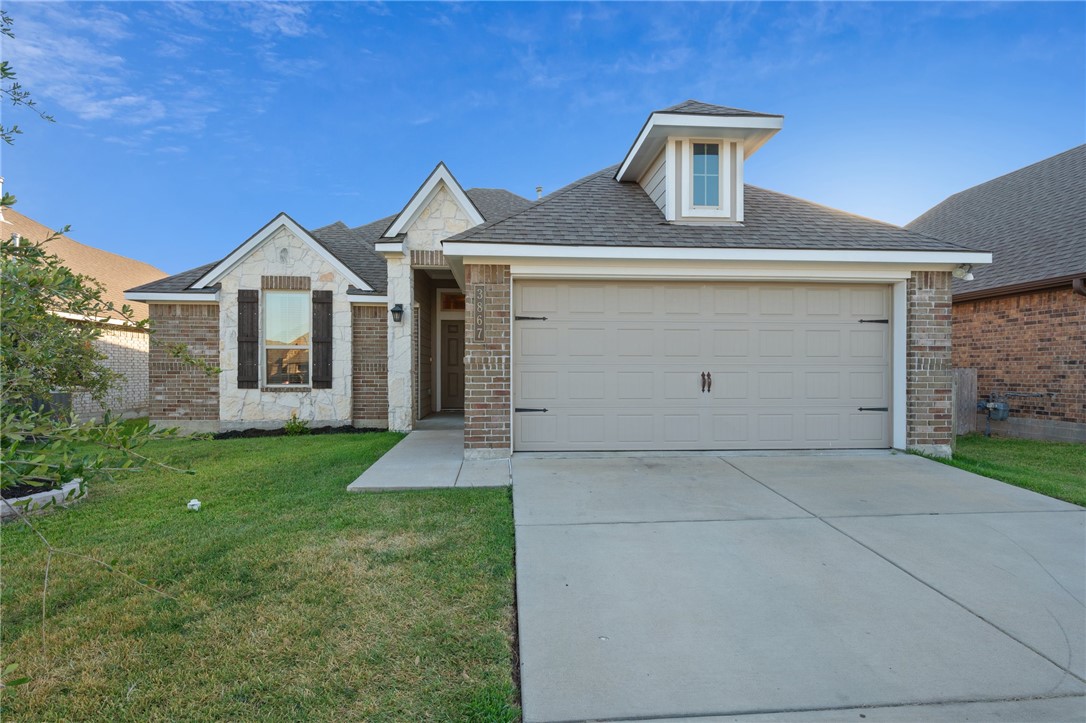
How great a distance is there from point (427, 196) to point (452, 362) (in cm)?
448

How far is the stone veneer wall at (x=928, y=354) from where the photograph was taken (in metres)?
7.06

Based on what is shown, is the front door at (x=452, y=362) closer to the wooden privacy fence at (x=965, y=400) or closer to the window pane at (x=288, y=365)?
the window pane at (x=288, y=365)

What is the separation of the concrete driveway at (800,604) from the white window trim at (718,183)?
13.6ft

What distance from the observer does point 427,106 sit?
14.8 metres

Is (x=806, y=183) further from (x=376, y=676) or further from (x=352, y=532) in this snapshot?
Result: (x=376, y=676)

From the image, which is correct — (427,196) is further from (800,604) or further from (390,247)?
(800,604)

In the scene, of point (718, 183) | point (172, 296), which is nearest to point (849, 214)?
point (718, 183)

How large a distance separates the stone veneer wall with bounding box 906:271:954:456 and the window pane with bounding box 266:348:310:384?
10941 millimetres

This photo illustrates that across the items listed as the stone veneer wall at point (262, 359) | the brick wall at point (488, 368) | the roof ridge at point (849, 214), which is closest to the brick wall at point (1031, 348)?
the roof ridge at point (849, 214)

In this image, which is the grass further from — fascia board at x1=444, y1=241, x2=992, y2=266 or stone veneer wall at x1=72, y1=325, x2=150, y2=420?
stone veneer wall at x1=72, y1=325, x2=150, y2=420

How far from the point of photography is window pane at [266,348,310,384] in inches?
425

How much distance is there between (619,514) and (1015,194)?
52.9 feet

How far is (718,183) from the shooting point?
24.8 ft

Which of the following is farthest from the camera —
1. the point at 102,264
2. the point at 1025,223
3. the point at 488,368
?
the point at 102,264
